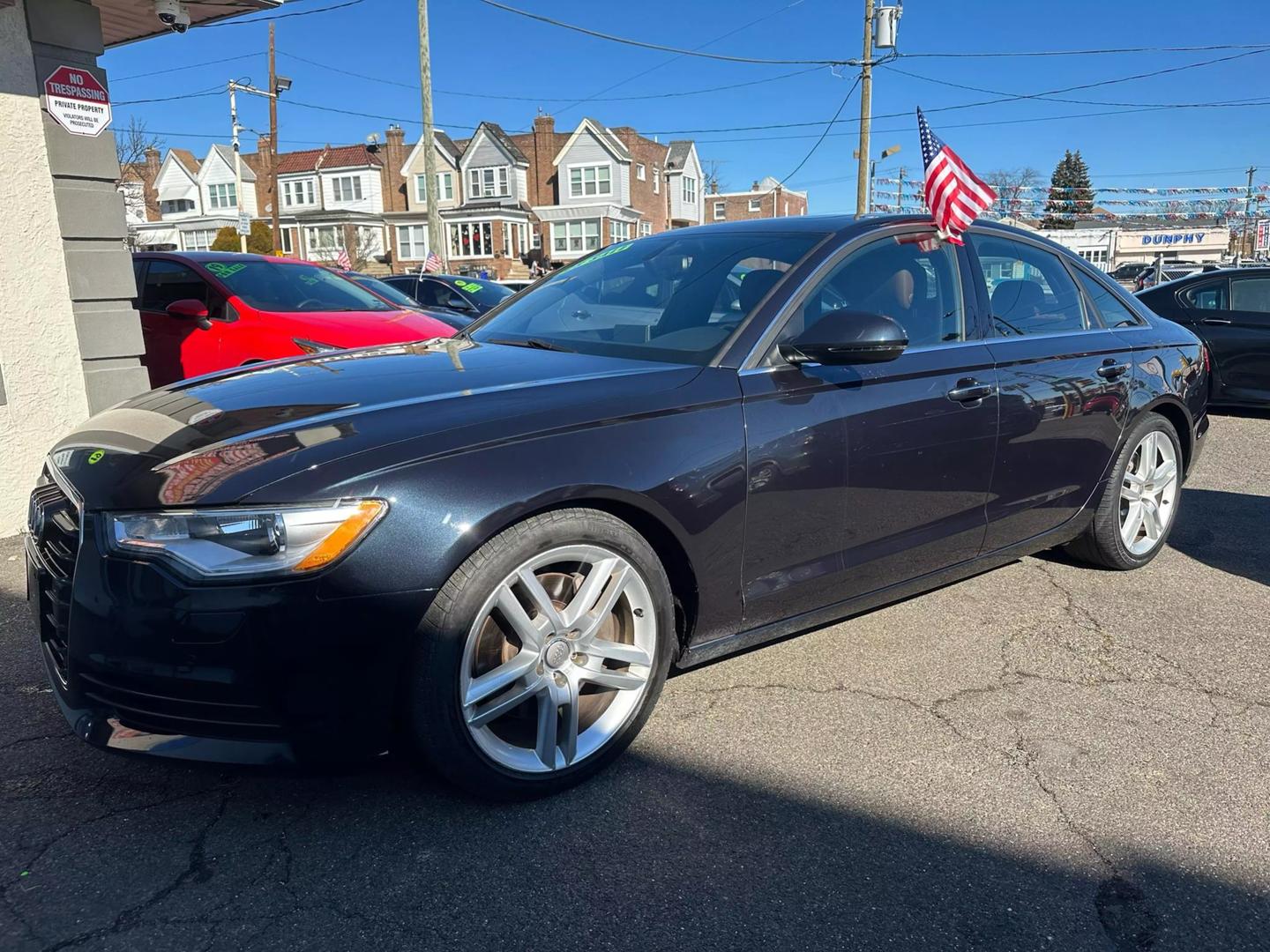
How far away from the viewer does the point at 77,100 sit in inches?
224

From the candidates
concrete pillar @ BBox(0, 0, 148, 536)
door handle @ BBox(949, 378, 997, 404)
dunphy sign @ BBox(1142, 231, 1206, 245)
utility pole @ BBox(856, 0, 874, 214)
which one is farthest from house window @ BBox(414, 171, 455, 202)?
dunphy sign @ BBox(1142, 231, 1206, 245)

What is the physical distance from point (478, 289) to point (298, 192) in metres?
42.9

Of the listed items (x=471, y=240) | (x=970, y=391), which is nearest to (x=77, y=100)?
(x=970, y=391)

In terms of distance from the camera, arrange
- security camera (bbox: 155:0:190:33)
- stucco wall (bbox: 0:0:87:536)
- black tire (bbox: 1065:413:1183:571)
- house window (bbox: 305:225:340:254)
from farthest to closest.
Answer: house window (bbox: 305:225:340:254), security camera (bbox: 155:0:190:33), stucco wall (bbox: 0:0:87:536), black tire (bbox: 1065:413:1183:571)

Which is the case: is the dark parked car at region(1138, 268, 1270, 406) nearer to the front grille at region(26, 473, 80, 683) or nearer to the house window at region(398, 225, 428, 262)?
the front grille at region(26, 473, 80, 683)

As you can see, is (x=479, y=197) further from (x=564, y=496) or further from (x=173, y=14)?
(x=564, y=496)

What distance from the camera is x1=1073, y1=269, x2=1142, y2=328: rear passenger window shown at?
432 cm

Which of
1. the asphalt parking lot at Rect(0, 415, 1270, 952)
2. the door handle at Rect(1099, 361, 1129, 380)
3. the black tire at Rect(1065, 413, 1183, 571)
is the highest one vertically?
the door handle at Rect(1099, 361, 1129, 380)

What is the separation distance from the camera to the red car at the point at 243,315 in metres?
6.77

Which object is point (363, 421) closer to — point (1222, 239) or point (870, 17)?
point (870, 17)

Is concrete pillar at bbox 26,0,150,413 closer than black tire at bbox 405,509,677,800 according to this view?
No

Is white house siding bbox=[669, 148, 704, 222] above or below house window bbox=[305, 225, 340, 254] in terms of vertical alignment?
above

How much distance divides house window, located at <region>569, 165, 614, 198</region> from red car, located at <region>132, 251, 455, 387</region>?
4306 cm

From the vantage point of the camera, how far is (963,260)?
3.74m
